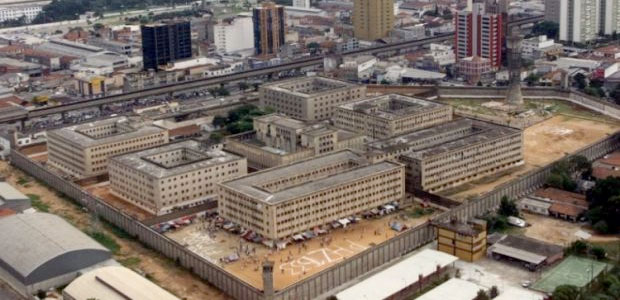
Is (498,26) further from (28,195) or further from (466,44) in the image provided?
(28,195)

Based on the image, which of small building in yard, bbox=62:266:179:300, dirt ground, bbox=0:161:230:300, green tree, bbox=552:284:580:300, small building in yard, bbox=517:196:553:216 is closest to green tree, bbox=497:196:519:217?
small building in yard, bbox=517:196:553:216


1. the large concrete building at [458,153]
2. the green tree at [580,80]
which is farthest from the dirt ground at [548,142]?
the green tree at [580,80]

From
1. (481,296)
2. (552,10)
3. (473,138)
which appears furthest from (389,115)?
(552,10)

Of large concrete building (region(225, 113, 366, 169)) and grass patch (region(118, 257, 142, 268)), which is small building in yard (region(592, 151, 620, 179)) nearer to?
large concrete building (region(225, 113, 366, 169))

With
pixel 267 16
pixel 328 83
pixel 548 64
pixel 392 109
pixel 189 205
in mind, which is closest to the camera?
pixel 189 205

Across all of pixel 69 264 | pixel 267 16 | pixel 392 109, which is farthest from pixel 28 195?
pixel 267 16

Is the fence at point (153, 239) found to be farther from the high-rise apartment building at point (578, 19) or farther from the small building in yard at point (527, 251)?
the high-rise apartment building at point (578, 19)

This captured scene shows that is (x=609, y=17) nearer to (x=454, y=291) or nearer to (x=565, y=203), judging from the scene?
(x=565, y=203)

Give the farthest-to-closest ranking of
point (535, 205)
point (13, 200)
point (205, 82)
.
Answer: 1. point (205, 82)
2. point (13, 200)
3. point (535, 205)
